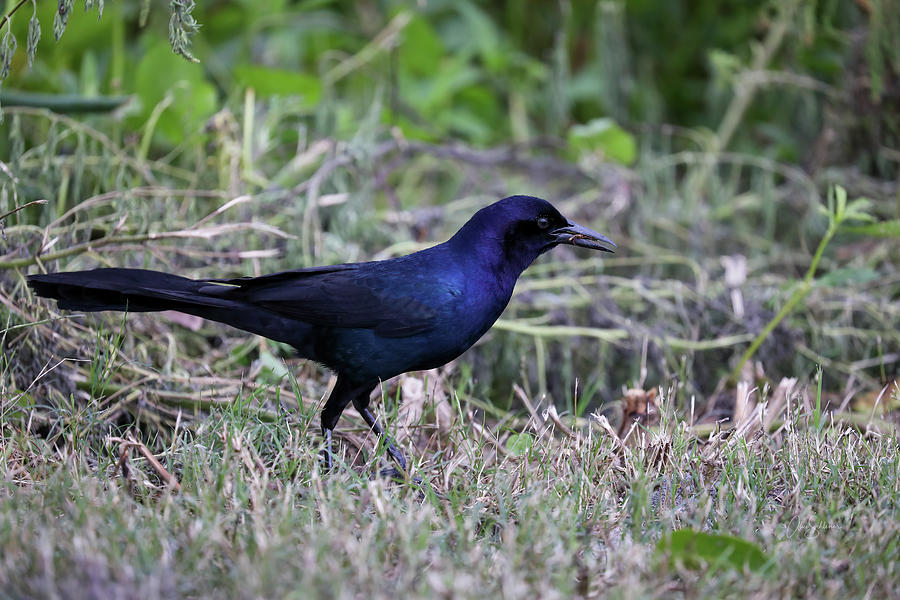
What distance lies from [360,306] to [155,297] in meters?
0.60

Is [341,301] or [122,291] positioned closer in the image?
[122,291]

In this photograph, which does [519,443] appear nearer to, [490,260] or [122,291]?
[490,260]

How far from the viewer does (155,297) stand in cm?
281

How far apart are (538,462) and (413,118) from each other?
3503 millimetres

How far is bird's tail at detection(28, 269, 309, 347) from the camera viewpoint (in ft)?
8.95

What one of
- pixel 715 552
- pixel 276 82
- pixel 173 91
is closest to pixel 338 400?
pixel 715 552

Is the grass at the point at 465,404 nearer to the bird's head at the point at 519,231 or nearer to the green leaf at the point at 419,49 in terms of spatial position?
the bird's head at the point at 519,231

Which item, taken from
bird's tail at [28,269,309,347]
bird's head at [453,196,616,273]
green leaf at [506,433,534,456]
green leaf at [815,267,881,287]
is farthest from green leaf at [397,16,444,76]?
green leaf at [506,433,534,456]

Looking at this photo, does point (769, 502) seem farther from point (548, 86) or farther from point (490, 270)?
point (548, 86)

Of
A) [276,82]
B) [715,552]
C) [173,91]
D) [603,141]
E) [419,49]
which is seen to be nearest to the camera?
[715,552]

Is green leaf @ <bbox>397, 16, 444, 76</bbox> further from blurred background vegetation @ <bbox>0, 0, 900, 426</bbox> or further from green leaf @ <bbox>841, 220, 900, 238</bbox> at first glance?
green leaf @ <bbox>841, 220, 900, 238</bbox>

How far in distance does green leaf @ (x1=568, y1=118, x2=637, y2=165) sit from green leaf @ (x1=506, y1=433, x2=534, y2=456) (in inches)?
103

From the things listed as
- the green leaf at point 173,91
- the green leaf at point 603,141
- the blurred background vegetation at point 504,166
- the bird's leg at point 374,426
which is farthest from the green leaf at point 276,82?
the bird's leg at point 374,426

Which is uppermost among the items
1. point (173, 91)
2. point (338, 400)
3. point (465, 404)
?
point (173, 91)
